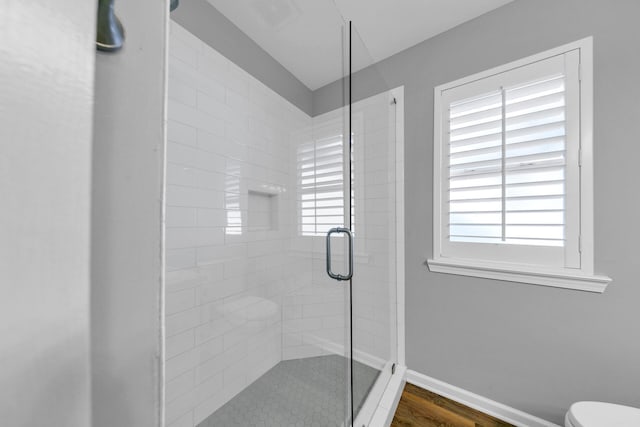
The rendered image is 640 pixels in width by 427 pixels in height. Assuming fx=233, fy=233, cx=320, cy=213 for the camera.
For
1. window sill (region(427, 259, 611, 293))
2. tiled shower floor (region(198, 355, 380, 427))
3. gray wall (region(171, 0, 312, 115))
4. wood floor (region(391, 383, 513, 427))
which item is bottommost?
wood floor (region(391, 383, 513, 427))

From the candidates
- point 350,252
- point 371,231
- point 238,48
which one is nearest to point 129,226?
point 350,252

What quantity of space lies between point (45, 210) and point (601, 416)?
1609mm

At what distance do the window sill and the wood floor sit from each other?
0.78m

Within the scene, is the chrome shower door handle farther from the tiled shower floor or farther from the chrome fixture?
the chrome fixture

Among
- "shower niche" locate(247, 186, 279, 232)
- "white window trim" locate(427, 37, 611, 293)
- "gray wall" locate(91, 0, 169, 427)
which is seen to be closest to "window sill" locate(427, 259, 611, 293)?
"white window trim" locate(427, 37, 611, 293)

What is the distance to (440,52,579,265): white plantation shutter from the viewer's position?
117 centimetres

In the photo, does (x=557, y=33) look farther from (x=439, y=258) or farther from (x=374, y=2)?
(x=439, y=258)

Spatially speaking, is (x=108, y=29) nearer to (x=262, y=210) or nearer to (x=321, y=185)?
A: (x=262, y=210)

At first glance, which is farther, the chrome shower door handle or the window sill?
the chrome shower door handle

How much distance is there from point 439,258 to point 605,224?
0.73 meters

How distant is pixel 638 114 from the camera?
1.03m

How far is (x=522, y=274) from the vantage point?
4.05 feet

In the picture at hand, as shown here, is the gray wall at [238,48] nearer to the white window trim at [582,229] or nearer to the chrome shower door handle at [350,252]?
the chrome shower door handle at [350,252]

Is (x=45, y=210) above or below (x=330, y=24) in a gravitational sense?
below
